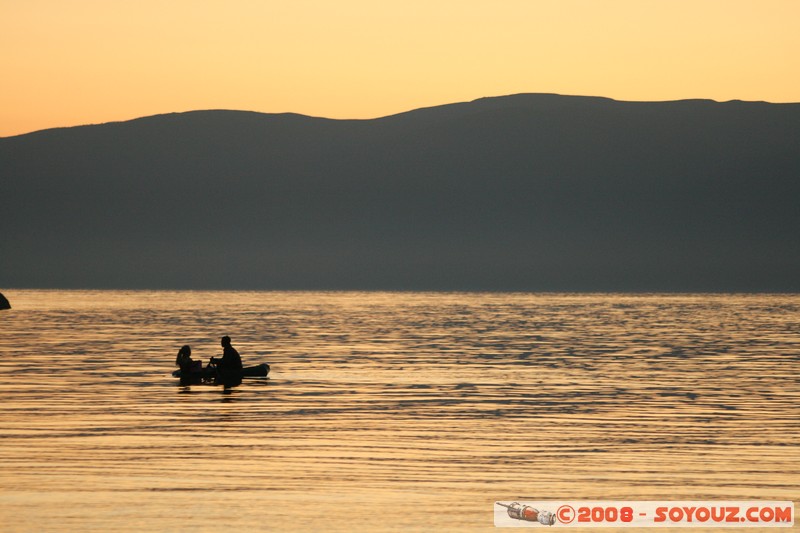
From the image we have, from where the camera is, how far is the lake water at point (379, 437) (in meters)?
Answer: 21.7

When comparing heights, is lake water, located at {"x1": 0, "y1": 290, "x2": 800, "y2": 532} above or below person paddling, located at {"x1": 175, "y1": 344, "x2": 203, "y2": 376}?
below

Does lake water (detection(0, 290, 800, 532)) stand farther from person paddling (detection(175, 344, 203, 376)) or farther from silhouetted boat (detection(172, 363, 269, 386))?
person paddling (detection(175, 344, 203, 376))

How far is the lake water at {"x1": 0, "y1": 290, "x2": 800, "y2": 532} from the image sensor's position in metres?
21.7

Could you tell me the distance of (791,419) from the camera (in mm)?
34812

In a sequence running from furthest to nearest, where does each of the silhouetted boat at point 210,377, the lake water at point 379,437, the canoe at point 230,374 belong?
the canoe at point 230,374 → the silhouetted boat at point 210,377 → the lake water at point 379,437

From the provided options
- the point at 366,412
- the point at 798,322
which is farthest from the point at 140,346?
the point at 798,322

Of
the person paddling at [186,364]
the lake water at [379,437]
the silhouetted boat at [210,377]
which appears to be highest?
the person paddling at [186,364]

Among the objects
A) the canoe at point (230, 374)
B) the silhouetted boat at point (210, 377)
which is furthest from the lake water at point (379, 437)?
the silhouetted boat at point (210, 377)

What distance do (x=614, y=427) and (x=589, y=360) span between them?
28.6 m

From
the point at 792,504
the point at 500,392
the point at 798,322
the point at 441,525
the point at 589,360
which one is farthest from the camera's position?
the point at 798,322

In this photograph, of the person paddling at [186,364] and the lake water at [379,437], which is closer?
the lake water at [379,437]

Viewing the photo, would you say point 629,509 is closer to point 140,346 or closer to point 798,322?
point 140,346

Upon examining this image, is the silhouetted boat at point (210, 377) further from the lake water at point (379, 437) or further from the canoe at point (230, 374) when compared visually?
the lake water at point (379, 437)

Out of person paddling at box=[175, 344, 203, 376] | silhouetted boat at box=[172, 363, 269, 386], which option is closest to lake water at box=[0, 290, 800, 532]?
silhouetted boat at box=[172, 363, 269, 386]
